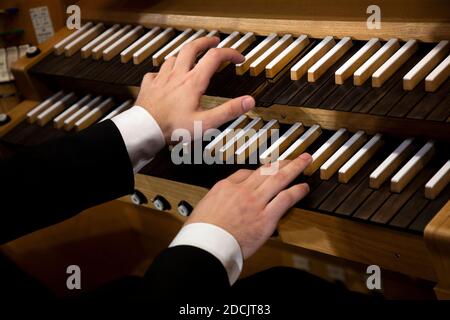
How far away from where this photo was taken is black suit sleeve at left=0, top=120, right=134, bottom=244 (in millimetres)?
1474

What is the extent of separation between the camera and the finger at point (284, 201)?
134 centimetres

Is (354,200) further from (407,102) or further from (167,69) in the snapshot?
(167,69)

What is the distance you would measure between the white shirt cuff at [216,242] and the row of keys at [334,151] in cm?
30

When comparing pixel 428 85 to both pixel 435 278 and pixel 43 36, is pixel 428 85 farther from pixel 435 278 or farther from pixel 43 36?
pixel 43 36

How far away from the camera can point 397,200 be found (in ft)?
4.43

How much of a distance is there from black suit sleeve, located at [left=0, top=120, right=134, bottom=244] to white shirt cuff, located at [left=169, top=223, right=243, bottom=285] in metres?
0.31

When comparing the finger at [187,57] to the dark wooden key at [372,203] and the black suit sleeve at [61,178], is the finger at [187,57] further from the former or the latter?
the dark wooden key at [372,203]

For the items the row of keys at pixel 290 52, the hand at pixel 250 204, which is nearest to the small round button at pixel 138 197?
the row of keys at pixel 290 52

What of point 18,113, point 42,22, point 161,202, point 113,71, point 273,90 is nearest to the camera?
point 273,90

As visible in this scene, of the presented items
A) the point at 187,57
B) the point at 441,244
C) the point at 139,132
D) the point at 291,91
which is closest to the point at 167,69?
the point at 187,57

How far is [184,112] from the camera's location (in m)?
1.51

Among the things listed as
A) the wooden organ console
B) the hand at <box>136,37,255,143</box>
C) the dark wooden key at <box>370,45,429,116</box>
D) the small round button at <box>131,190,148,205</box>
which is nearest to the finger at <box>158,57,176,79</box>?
the hand at <box>136,37,255,143</box>

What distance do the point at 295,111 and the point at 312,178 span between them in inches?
7.6

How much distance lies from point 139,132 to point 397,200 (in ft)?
1.87
